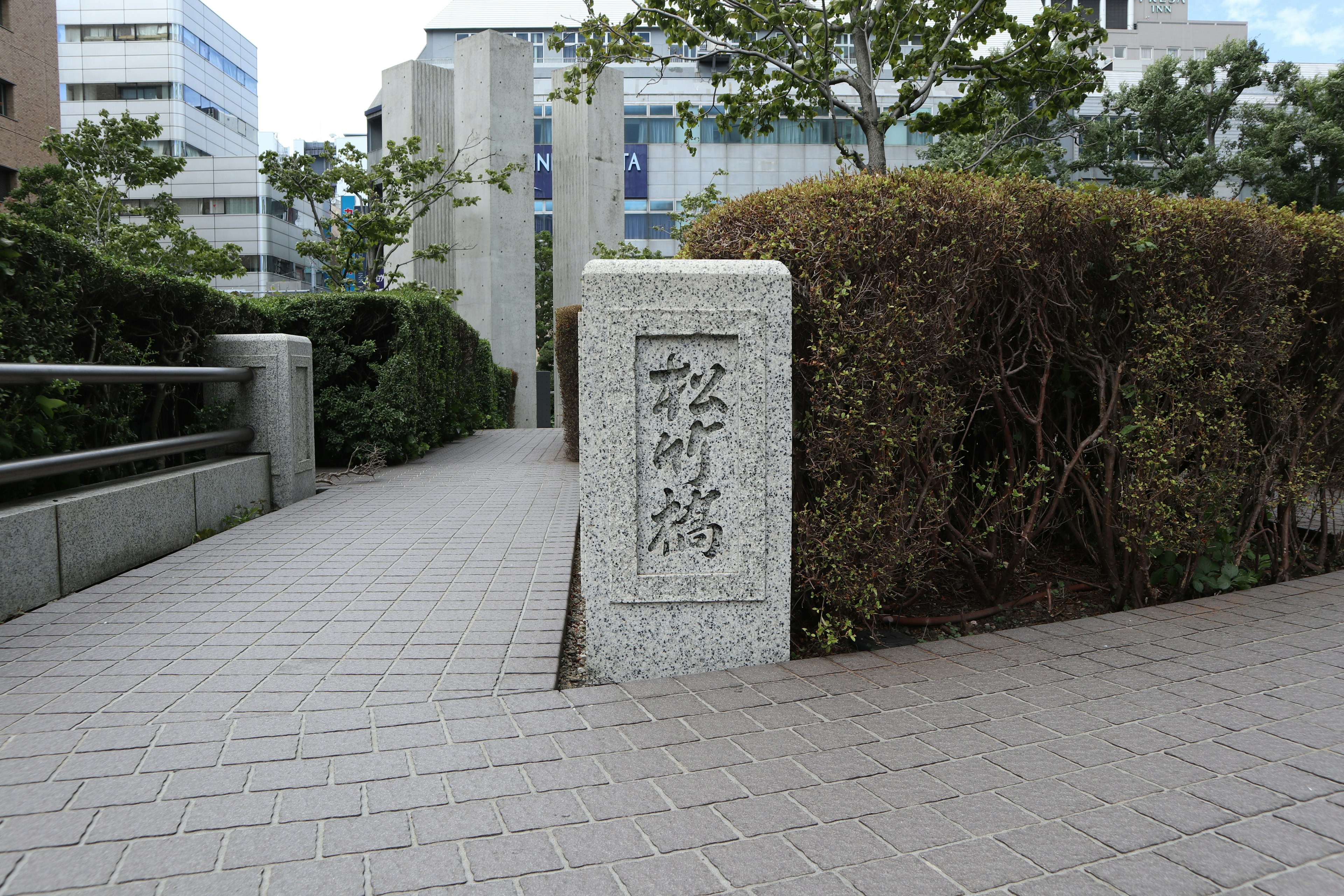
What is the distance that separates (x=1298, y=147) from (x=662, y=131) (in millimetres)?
30092

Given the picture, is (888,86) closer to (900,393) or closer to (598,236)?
(598,236)

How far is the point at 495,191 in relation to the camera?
22.3 m

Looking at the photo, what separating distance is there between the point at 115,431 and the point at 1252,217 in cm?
737

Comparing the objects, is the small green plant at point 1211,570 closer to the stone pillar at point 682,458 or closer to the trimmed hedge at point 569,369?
the stone pillar at point 682,458

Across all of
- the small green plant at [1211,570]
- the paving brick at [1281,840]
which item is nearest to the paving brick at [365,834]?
the paving brick at [1281,840]

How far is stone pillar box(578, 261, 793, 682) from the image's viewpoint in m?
3.79

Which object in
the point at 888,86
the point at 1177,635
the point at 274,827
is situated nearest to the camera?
the point at 274,827

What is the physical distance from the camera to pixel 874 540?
13.7 feet

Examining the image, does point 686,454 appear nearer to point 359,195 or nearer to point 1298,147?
point 359,195

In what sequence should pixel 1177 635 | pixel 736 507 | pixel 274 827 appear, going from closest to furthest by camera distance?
1. pixel 274 827
2. pixel 736 507
3. pixel 1177 635

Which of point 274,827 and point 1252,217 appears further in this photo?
point 1252,217

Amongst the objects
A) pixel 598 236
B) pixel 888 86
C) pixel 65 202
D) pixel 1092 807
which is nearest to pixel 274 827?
pixel 1092 807

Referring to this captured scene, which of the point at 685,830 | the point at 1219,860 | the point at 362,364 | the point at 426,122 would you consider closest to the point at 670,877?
the point at 685,830

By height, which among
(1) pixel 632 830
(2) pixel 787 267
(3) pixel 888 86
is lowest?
(1) pixel 632 830
